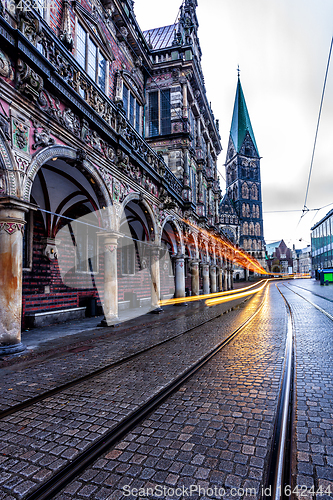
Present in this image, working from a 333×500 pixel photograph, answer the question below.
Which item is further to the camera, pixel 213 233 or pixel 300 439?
pixel 213 233

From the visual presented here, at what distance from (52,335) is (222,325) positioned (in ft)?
17.0

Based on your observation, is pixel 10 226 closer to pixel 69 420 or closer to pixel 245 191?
pixel 69 420

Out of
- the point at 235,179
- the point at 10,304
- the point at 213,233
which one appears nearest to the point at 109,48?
the point at 10,304

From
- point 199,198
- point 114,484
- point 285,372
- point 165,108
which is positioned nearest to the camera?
point 114,484

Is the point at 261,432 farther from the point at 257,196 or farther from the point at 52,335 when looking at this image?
the point at 257,196

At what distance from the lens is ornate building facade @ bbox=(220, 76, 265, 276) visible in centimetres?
8606

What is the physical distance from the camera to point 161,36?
986 inches

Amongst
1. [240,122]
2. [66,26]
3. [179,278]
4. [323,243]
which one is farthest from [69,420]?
[240,122]

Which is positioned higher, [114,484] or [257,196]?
[257,196]

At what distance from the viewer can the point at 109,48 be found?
12.9 meters

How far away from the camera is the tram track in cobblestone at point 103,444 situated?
2.05 metres

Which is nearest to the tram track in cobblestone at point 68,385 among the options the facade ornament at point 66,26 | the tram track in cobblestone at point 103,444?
the tram track in cobblestone at point 103,444

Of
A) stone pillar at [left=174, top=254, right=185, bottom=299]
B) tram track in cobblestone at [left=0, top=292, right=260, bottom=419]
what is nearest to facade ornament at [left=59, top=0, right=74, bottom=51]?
tram track in cobblestone at [left=0, top=292, right=260, bottom=419]

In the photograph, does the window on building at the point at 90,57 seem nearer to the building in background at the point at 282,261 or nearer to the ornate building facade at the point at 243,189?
the ornate building facade at the point at 243,189
